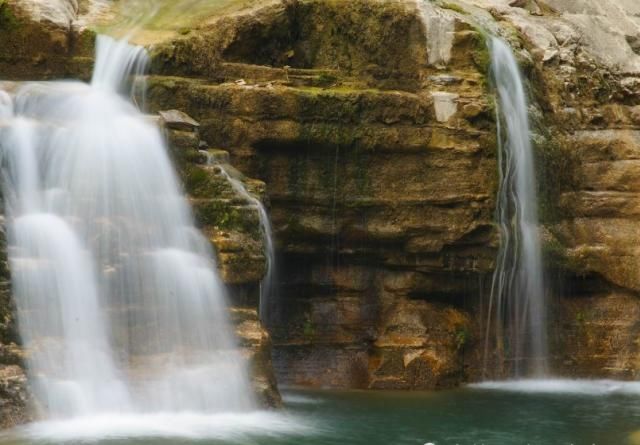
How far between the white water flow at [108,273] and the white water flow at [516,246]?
5.62 m

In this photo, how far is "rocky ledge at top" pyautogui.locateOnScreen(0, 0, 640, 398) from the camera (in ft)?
53.5

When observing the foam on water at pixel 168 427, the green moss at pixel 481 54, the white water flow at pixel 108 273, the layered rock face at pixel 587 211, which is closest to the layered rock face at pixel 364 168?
the green moss at pixel 481 54

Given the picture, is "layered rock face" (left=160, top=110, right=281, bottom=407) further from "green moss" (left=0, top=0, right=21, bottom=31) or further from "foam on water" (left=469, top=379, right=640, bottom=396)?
"foam on water" (left=469, top=379, right=640, bottom=396)

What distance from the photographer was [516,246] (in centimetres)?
1747

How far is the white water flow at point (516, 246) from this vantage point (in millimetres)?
17281

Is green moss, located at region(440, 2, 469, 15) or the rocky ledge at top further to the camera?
green moss, located at region(440, 2, 469, 15)

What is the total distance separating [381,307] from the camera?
17125 mm

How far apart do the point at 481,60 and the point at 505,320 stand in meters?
4.12

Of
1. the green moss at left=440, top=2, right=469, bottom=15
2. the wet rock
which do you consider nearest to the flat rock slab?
the wet rock

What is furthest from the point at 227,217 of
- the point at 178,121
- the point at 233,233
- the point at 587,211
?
the point at 587,211

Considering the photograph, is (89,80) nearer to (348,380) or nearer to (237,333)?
(237,333)

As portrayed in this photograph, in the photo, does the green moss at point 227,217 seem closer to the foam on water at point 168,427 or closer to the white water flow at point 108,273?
the white water flow at point 108,273

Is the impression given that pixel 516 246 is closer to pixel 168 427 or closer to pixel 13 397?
pixel 168 427

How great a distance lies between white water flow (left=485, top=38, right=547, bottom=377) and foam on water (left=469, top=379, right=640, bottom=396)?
409mm
